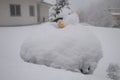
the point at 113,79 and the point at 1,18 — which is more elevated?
the point at 1,18

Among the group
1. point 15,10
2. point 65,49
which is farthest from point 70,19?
point 15,10

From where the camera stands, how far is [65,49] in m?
3.32

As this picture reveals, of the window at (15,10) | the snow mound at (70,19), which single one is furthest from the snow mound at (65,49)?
the window at (15,10)

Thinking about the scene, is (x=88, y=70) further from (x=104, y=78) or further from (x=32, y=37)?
(x=32, y=37)

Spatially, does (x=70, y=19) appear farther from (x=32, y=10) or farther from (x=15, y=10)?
(x=32, y=10)

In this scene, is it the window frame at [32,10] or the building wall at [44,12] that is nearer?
the window frame at [32,10]

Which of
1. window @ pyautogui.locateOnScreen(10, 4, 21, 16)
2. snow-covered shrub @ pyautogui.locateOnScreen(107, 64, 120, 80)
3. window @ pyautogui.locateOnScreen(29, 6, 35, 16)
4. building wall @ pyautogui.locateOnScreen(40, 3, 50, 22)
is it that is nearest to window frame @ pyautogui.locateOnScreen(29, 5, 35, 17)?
window @ pyautogui.locateOnScreen(29, 6, 35, 16)

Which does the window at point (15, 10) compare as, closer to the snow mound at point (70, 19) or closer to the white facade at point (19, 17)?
the white facade at point (19, 17)

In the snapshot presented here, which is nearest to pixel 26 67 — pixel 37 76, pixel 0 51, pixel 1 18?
pixel 37 76

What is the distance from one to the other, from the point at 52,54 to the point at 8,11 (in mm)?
11306

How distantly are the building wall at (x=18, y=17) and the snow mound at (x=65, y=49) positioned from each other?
34.3ft

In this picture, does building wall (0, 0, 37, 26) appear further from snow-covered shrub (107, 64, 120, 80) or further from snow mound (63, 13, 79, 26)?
snow-covered shrub (107, 64, 120, 80)

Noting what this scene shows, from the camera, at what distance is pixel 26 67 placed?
3.99 meters

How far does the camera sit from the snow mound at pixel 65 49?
3314 mm
